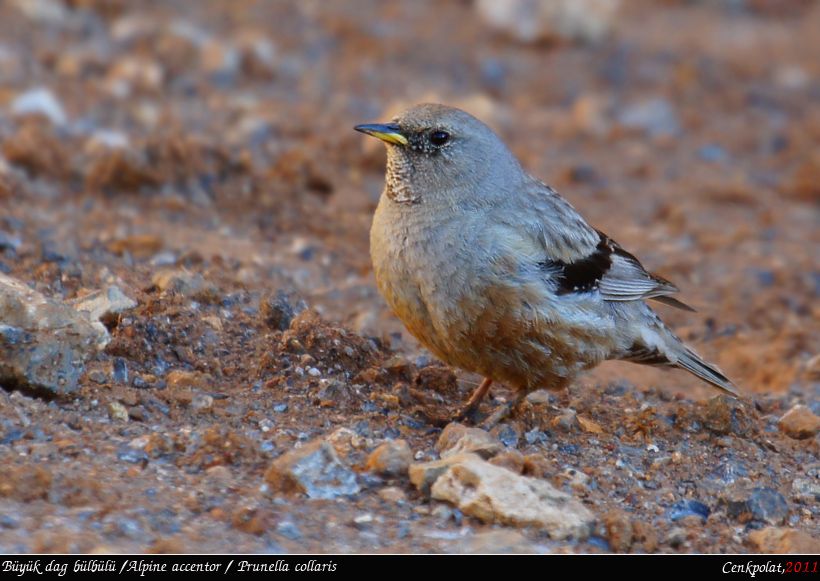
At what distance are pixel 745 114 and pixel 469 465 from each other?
10308 mm

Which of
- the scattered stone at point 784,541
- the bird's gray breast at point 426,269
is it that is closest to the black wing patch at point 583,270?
the bird's gray breast at point 426,269

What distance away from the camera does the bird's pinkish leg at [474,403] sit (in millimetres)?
6785

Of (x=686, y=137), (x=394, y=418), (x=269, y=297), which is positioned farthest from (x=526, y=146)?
(x=394, y=418)

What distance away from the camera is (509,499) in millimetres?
5309

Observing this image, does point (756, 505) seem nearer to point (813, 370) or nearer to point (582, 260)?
point (582, 260)

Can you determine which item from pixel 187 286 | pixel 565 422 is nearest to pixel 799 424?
pixel 565 422

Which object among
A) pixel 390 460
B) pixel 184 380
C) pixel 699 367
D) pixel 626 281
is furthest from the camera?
pixel 699 367

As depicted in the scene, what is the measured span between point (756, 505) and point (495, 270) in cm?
174

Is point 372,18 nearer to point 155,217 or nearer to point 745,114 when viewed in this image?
point 745,114

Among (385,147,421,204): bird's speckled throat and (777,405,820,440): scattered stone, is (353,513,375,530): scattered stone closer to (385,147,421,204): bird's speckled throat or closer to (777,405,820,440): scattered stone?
(385,147,421,204): bird's speckled throat

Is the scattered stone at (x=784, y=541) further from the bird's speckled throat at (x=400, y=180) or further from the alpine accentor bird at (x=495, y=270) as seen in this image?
the bird's speckled throat at (x=400, y=180)

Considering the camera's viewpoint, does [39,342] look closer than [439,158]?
Yes

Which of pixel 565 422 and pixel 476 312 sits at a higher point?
pixel 476 312

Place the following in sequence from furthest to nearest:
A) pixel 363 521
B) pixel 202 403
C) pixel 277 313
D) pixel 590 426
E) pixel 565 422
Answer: pixel 277 313
pixel 590 426
pixel 565 422
pixel 202 403
pixel 363 521
